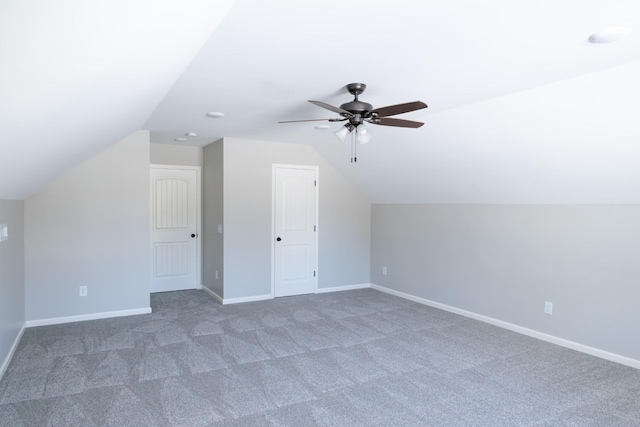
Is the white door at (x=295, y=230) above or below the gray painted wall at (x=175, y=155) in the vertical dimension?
below

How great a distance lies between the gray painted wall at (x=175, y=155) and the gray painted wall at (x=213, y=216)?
0.64 ft

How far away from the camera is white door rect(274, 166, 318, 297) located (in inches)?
237

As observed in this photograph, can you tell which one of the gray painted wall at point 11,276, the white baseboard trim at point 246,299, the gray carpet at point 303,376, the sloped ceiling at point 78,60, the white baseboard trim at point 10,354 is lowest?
the gray carpet at point 303,376

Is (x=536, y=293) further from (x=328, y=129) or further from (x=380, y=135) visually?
(x=328, y=129)

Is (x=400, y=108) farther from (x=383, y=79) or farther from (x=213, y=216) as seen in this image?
(x=213, y=216)

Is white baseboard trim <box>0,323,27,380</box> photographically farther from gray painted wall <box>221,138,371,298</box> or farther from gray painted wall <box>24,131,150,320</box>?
gray painted wall <box>221,138,371,298</box>

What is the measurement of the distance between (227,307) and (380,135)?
3.07 meters

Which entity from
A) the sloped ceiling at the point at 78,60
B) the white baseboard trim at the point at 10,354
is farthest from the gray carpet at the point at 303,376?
the sloped ceiling at the point at 78,60

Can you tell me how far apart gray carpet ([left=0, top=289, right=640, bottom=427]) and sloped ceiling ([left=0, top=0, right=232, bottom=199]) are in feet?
5.42

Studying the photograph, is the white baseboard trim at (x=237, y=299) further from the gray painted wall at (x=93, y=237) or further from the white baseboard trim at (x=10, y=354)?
the white baseboard trim at (x=10, y=354)

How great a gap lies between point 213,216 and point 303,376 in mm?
3361

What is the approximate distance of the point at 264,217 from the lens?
5902mm

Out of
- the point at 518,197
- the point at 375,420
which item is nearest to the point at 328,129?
the point at 518,197

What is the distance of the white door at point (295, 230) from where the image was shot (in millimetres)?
6031
